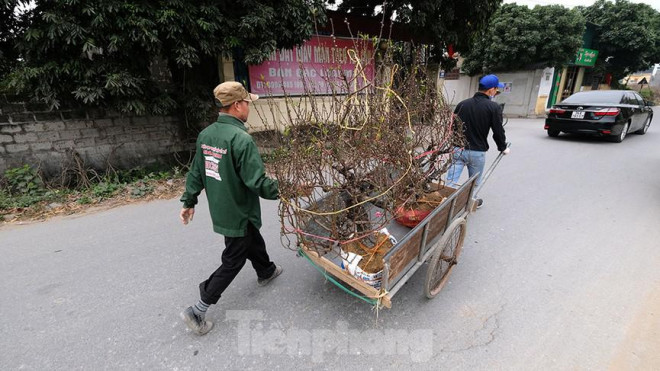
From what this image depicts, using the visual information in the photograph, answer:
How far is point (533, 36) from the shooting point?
12.1 m

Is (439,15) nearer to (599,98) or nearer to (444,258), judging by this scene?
(599,98)

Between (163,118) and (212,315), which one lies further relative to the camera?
(163,118)

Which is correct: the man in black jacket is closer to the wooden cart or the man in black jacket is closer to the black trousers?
the wooden cart

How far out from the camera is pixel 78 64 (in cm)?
383

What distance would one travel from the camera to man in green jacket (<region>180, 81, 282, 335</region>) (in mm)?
1853

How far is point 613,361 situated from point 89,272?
3917mm

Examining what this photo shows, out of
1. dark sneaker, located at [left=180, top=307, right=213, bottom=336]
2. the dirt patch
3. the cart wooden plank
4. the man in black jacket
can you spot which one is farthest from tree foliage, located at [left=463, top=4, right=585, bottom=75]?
dark sneaker, located at [left=180, top=307, right=213, bottom=336]

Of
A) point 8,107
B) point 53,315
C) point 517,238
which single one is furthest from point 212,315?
point 8,107

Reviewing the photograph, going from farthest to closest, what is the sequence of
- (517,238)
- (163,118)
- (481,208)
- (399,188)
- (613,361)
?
(163,118) → (481,208) → (517,238) → (399,188) → (613,361)

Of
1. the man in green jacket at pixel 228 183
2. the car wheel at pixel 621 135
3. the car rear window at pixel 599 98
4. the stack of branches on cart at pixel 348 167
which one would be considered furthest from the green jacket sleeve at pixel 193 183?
the car wheel at pixel 621 135

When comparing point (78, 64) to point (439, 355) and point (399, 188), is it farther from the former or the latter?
point (439, 355)

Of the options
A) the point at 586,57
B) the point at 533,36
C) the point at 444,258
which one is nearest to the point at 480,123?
the point at 444,258

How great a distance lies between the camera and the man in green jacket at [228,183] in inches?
72.9

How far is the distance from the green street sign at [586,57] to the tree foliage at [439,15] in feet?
36.6
